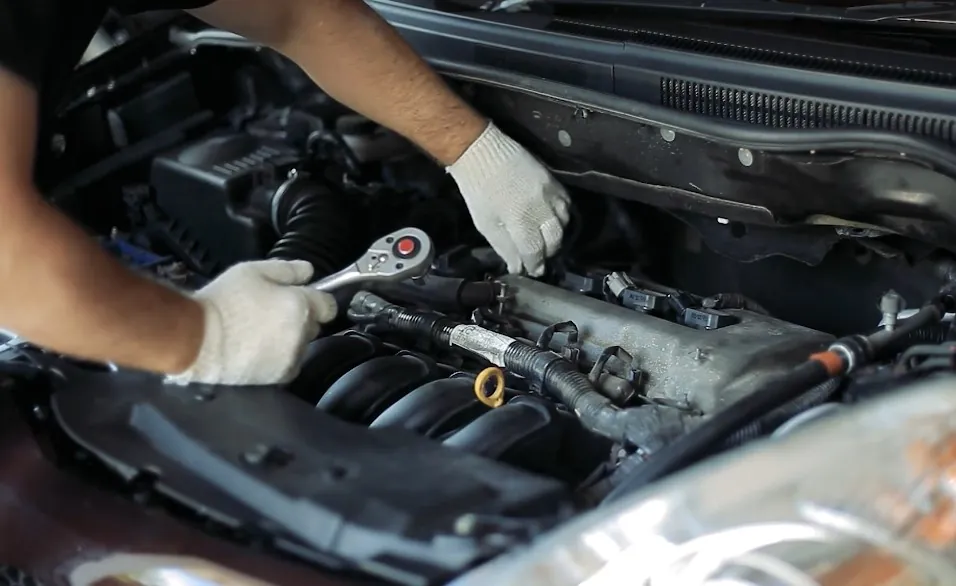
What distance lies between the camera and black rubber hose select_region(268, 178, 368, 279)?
1.59 meters

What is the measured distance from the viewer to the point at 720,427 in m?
0.94

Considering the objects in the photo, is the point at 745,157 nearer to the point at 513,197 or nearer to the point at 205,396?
the point at 513,197

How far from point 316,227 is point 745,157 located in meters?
0.66

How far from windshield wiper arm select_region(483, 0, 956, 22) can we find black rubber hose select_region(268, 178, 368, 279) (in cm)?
40

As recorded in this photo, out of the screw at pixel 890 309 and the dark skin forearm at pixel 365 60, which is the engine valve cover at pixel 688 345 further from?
the dark skin forearm at pixel 365 60

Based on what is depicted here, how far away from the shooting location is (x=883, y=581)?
30.6 inches

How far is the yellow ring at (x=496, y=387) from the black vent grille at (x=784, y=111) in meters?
0.44

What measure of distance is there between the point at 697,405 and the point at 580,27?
2.00 feet

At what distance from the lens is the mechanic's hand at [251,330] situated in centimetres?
120

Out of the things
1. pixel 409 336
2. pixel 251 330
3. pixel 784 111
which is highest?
pixel 784 111

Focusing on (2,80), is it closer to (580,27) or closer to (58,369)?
(58,369)

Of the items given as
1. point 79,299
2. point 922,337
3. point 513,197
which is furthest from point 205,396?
point 922,337

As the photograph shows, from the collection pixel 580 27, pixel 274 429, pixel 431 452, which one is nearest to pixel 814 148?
pixel 580 27

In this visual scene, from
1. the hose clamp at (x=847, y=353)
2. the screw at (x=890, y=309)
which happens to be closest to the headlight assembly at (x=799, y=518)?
the hose clamp at (x=847, y=353)
